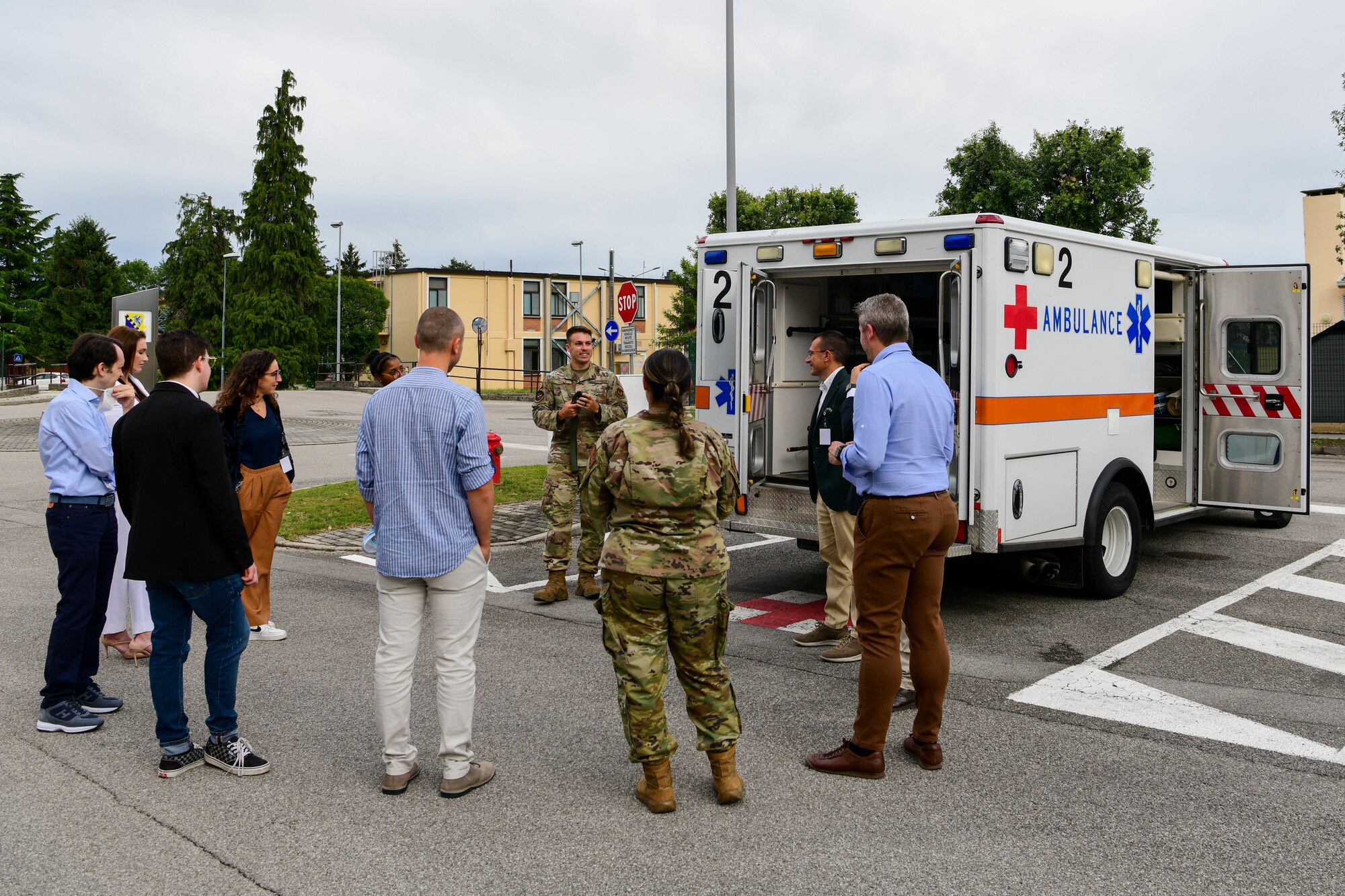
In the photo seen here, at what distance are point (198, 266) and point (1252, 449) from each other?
204 ft

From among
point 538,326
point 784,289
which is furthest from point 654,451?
point 538,326

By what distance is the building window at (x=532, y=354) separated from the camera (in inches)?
2657

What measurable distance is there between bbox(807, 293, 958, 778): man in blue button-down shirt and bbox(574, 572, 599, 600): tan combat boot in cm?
364

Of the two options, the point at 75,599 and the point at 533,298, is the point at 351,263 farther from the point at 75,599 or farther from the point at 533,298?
the point at 75,599

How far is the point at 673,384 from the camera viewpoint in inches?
160

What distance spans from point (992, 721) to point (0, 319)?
2585 inches

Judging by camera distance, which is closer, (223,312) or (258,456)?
(258,456)

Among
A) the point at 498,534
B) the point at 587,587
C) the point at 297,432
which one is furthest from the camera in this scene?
the point at 297,432

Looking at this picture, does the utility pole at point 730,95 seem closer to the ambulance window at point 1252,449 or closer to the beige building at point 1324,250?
the ambulance window at point 1252,449

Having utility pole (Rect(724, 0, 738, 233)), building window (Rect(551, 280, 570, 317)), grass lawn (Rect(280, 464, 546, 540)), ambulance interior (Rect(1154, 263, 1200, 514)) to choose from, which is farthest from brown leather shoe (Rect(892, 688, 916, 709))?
building window (Rect(551, 280, 570, 317))

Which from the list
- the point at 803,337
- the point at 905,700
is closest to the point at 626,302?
the point at 803,337

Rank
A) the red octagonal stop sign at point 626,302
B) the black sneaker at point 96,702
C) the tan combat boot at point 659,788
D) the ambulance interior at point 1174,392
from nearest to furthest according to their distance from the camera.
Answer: the tan combat boot at point 659,788 → the black sneaker at point 96,702 → the ambulance interior at point 1174,392 → the red octagonal stop sign at point 626,302

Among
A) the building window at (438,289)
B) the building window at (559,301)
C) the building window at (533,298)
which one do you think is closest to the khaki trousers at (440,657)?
Answer: the building window at (438,289)

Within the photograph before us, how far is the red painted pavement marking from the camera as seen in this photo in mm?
7391
